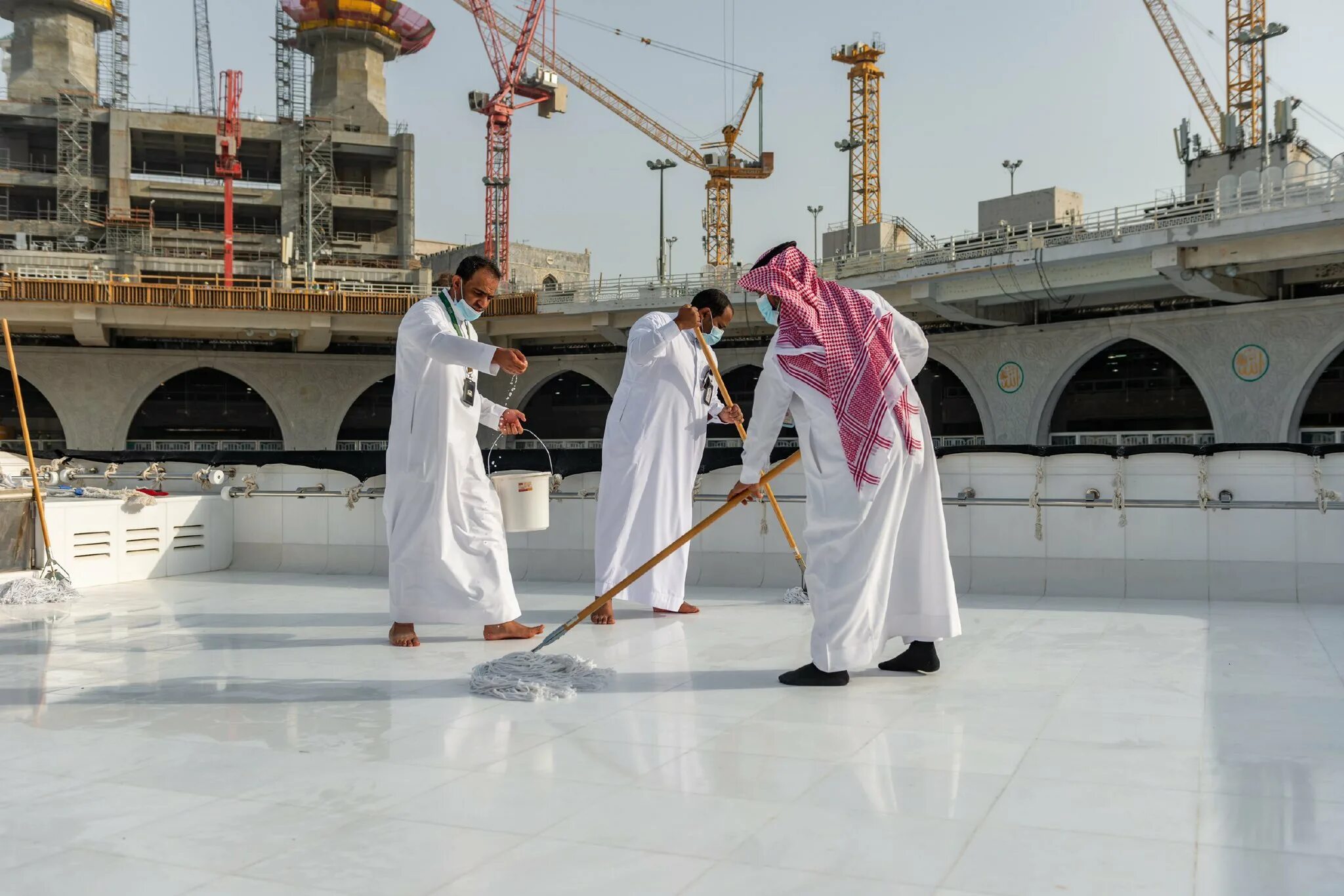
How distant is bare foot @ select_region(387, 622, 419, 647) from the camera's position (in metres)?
4.74

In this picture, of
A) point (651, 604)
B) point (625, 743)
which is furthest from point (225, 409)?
point (625, 743)

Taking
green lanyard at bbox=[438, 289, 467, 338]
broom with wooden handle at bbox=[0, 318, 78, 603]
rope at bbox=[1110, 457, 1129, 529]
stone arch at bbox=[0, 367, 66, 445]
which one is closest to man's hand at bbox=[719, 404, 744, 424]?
green lanyard at bbox=[438, 289, 467, 338]

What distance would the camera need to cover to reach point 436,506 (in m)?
4.69

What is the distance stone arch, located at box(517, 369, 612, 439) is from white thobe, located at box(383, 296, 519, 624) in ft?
110

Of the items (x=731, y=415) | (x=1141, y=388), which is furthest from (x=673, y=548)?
(x=1141, y=388)

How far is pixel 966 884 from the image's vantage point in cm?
190

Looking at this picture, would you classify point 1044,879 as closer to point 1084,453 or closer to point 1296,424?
point 1084,453

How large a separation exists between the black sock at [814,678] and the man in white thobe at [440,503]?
145cm

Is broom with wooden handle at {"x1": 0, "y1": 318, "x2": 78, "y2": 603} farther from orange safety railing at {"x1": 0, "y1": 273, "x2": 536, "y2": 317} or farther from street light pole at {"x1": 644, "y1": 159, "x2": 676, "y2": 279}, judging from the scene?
street light pole at {"x1": 644, "y1": 159, "x2": 676, "y2": 279}

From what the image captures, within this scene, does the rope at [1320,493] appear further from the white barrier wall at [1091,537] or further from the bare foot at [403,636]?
the bare foot at [403,636]

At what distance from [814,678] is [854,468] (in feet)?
2.49

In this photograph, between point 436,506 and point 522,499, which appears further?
point 522,499

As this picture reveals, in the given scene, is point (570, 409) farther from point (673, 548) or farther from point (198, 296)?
point (673, 548)

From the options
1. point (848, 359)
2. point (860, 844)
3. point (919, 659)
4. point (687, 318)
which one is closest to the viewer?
point (860, 844)
